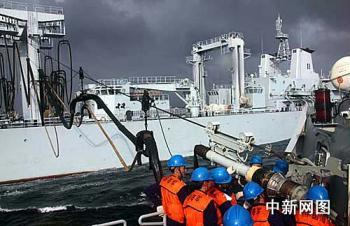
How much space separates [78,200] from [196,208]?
15221mm

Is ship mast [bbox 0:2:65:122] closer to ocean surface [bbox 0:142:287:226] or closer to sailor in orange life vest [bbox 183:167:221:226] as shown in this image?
ocean surface [bbox 0:142:287:226]

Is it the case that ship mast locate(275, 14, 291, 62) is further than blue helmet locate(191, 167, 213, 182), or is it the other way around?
ship mast locate(275, 14, 291, 62)

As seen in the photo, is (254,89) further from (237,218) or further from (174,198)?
(237,218)

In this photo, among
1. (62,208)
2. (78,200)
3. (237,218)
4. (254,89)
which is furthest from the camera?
(254,89)

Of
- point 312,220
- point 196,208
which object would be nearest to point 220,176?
point 196,208

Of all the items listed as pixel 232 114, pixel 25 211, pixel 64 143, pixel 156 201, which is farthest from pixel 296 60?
pixel 156 201

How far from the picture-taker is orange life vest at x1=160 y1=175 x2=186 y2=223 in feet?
15.8

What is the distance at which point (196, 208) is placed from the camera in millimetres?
4180

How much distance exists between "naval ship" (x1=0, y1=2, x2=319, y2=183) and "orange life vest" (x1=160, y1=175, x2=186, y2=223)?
22.0ft

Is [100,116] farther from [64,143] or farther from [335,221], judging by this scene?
[335,221]

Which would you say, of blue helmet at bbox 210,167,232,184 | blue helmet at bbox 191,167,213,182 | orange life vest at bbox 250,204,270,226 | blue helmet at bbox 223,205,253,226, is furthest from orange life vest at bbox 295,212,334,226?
blue helmet at bbox 210,167,232,184

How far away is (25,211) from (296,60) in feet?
124

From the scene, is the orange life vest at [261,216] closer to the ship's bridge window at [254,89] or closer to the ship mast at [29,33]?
the ship mast at [29,33]

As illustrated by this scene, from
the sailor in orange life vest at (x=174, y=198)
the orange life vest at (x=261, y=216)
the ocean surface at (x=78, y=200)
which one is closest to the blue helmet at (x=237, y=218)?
the orange life vest at (x=261, y=216)
